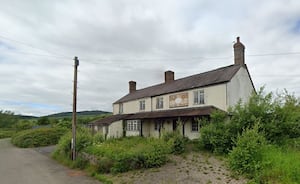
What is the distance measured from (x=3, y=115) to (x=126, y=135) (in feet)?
150

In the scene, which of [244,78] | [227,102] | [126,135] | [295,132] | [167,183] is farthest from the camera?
[126,135]

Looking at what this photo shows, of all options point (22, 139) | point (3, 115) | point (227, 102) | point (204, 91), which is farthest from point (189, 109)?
point (3, 115)

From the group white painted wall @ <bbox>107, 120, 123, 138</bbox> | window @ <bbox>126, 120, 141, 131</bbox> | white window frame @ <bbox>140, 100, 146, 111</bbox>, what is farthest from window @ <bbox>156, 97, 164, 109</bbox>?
white painted wall @ <bbox>107, 120, 123, 138</bbox>

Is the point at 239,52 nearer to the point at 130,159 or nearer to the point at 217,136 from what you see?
the point at 217,136

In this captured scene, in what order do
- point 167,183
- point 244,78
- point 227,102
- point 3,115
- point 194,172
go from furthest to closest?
point 3,115
point 244,78
point 227,102
point 194,172
point 167,183

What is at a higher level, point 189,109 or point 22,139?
point 189,109

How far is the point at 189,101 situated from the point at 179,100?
161 cm

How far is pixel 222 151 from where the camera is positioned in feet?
52.8

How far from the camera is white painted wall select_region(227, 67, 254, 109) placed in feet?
67.0

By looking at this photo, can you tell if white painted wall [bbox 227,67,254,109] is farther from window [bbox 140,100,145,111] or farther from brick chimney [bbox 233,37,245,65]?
window [bbox 140,100,145,111]

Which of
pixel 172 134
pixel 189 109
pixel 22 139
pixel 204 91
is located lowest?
pixel 22 139

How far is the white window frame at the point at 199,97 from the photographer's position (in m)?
22.7

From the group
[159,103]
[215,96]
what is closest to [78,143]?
[215,96]

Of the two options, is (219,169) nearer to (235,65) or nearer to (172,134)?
(172,134)
